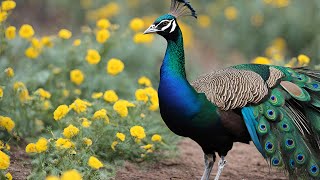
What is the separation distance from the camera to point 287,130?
475 centimetres

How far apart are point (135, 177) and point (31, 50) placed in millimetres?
1926

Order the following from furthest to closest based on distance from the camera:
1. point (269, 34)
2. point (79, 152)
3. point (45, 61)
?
point (269, 34) < point (45, 61) < point (79, 152)

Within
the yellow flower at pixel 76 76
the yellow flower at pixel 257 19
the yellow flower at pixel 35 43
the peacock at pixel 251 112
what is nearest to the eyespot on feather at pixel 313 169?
the peacock at pixel 251 112

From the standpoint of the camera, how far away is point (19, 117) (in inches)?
233

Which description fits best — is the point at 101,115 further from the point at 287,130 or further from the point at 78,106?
the point at 287,130

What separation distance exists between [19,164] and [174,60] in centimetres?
140

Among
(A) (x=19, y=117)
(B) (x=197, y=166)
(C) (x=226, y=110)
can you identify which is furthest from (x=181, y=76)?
(A) (x=19, y=117)

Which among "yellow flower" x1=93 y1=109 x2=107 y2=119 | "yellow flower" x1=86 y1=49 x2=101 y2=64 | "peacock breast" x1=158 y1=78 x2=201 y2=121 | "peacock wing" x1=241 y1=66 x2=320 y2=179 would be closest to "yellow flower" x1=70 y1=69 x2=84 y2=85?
"yellow flower" x1=86 y1=49 x2=101 y2=64

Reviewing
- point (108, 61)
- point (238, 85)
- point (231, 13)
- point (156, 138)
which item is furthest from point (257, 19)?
point (238, 85)

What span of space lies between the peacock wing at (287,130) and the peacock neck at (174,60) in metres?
0.55

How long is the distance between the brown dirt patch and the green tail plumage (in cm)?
168

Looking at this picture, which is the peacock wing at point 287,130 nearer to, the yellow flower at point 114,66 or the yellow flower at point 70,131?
the yellow flower at point 70,131

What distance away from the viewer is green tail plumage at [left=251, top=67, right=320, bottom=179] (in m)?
4.74

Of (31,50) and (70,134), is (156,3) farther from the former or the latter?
(70,134)
